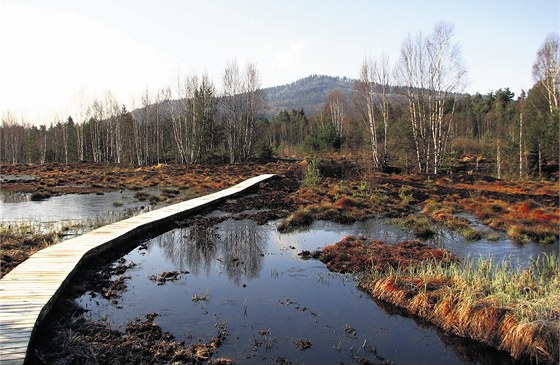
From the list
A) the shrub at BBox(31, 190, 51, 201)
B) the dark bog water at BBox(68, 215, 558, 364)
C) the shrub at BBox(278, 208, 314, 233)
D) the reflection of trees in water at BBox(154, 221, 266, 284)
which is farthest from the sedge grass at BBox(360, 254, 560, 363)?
the shrub at BBox(31, 190, 51, 201)

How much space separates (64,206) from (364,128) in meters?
30.1

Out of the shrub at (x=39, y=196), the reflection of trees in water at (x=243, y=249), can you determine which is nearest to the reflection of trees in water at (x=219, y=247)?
the reflection of trees in water at (x=243, y=249)

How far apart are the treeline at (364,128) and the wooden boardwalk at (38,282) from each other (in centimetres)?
2418

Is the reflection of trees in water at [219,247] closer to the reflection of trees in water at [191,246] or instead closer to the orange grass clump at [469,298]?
the reflection of trees in water at [191,246]

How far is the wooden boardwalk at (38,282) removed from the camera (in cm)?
570

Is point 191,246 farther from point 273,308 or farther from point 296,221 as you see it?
point 273,308

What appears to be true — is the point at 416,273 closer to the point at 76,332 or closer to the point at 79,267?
the point at 76,332

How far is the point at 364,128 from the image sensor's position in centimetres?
4225

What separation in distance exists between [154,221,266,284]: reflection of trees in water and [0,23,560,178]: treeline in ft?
66.3

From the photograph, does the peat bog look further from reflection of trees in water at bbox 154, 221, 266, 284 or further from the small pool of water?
the small pool of water

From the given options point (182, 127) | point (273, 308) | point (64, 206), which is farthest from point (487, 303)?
point (182, 127)

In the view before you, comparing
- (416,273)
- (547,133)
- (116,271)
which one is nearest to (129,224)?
(116,271)

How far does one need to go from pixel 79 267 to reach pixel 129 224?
410 centimetres

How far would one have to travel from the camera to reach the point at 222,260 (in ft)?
36.4
